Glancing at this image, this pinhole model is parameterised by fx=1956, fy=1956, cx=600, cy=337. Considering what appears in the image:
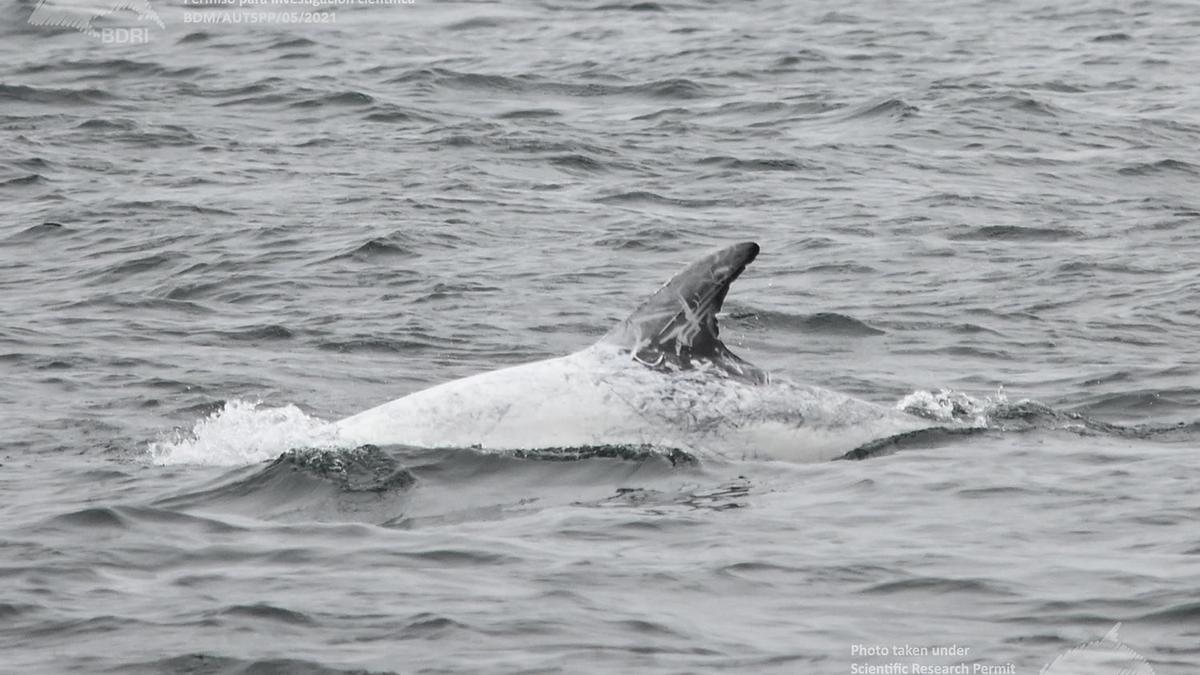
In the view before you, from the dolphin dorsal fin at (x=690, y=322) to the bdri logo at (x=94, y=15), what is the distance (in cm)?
2228

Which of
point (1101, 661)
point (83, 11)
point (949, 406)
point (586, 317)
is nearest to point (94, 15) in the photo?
point (83, 11)

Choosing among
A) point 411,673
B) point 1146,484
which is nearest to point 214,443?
point 411,673

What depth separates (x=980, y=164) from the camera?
24.7 meters

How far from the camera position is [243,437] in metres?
13.6

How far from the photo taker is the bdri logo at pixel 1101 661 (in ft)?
29.1

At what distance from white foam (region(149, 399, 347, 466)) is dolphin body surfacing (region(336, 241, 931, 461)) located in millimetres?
303

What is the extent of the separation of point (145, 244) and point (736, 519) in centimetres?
1131

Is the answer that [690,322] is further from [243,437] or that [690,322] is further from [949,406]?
[243,437]

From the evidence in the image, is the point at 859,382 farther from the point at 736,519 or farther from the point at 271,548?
the point at 271,548

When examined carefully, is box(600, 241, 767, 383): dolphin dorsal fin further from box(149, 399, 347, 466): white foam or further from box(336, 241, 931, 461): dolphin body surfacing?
box(149, 399, 347, 466): white foam

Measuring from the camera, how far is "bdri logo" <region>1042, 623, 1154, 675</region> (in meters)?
8.86

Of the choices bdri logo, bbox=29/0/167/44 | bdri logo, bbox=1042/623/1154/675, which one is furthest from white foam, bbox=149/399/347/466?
bdri logo, bbox=29/0/167/44

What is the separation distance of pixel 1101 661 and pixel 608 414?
4.43 m

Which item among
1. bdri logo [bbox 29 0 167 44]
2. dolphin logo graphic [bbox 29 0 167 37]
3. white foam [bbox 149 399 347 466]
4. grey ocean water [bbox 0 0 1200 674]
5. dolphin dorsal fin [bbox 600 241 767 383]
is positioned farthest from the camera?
dolphin logo graphic [bbox 29 0 167 37]
